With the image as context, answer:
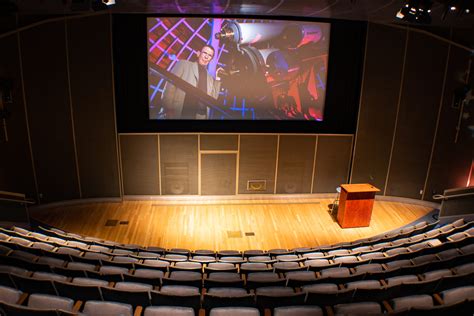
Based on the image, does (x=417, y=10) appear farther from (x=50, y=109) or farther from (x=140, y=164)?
(x=50, y=109)

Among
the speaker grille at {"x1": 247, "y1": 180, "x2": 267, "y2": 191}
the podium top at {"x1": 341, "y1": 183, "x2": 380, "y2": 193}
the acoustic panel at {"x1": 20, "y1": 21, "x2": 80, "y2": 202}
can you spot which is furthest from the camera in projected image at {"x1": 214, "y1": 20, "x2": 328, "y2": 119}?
the acoustic panel at {"x1": 20, "y1": 21, "x2": 80, "y2": 202}

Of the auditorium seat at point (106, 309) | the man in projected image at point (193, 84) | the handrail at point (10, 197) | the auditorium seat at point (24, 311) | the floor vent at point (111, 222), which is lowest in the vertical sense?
the floor vent at point (111, 222)

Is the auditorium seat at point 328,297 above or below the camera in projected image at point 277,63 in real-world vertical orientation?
below

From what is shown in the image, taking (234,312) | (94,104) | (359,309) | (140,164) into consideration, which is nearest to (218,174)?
(140,164)

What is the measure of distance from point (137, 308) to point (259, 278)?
5.16ft

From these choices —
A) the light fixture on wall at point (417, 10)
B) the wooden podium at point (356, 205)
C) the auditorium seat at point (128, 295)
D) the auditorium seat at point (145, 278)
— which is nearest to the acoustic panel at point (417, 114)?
the wooden podium at point (356, 205)

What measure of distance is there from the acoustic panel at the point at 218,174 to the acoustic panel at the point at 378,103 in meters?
3.04

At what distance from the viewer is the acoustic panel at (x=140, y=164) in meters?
9.16

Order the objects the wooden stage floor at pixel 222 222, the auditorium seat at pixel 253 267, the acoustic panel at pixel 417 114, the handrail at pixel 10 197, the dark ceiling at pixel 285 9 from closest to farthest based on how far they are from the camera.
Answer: the auditorium seat at pixel 253 267, the dark ceiling at pixel 285 9, the handrail at pixel 10 197, the wooden stage floor at pixel 222 222, the acoustic panel at pixel 417 114

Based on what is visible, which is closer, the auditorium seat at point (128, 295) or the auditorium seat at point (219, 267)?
the auditorium seat at point (128, 295)

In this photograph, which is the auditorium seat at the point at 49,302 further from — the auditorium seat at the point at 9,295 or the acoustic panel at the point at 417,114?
the acoustic panel at the point at 417,114

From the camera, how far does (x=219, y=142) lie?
30.7ft

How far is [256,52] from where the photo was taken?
29.1ft

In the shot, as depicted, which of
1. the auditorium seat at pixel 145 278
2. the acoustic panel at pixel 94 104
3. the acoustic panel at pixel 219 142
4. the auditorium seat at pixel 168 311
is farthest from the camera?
the acoustic panel at pixel 219 142
